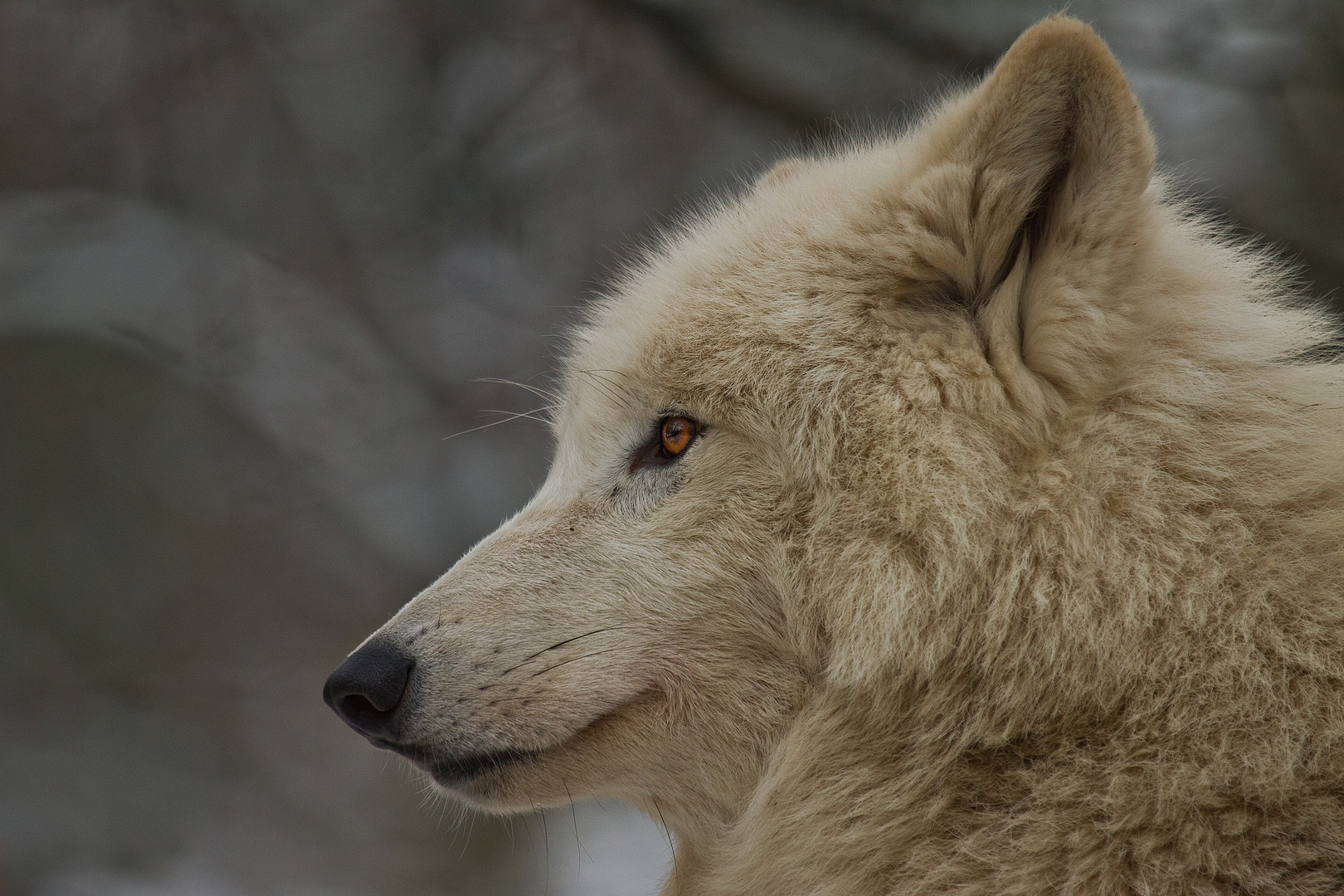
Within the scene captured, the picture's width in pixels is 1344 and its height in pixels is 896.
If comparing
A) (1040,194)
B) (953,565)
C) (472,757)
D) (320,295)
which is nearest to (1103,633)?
(953,565)

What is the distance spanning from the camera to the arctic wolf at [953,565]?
4.59 ft

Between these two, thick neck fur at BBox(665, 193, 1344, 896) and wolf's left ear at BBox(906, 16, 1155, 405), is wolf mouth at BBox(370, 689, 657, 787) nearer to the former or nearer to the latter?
thick neck fur at BBox(665, 193, 1344, 896)

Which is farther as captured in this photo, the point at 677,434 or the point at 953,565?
the point at 677,434

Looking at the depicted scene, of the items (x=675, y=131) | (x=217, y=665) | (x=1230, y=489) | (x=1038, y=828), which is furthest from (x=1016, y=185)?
(x=217, y=665)

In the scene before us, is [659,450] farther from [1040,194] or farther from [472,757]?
[1040,194]

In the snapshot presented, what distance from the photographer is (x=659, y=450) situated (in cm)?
186

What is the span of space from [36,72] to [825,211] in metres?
4.61

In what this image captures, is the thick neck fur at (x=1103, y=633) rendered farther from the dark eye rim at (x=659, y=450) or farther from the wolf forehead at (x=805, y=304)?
the dark eye rim at (x=659, y=450)

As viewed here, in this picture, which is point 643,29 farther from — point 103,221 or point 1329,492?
point 1329,492

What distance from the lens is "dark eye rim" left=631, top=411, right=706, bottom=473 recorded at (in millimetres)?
1793

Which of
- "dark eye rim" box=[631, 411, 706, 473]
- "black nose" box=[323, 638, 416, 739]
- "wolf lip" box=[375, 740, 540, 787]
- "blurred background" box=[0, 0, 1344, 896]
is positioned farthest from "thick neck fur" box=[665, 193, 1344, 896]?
"blurred background" box=[0, 0, 1344, 896]

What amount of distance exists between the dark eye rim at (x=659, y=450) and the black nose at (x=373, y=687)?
544 millimetres

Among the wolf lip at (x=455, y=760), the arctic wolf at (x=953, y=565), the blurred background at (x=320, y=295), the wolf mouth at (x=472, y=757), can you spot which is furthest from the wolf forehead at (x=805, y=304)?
the blurred background at (x=320, y=295)

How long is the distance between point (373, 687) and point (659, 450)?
0.66 m
